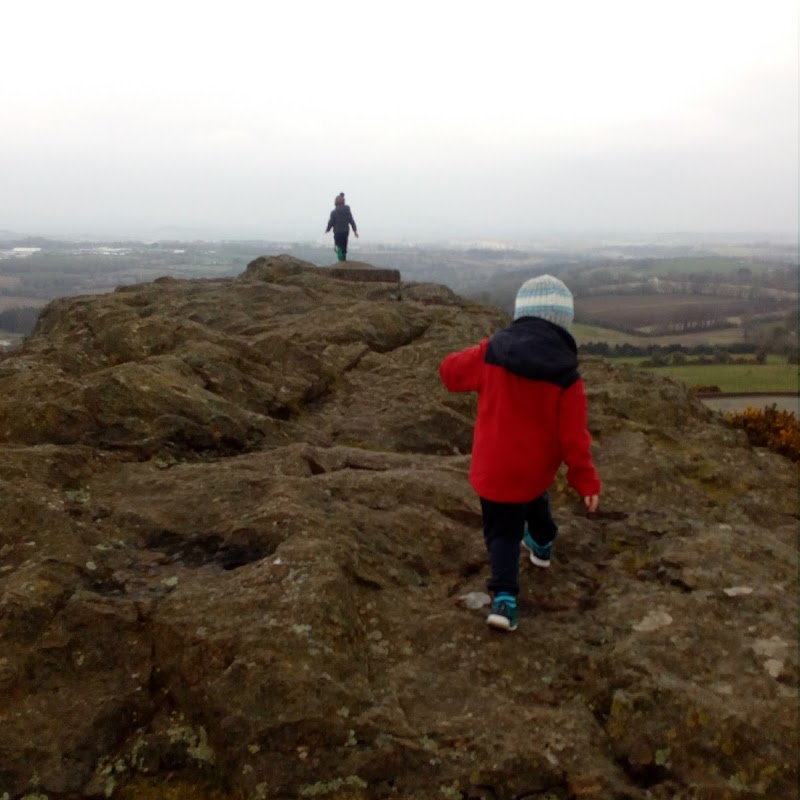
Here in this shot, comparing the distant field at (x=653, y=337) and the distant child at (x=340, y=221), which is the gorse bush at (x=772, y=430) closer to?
the distant child at (x=340, y=221)

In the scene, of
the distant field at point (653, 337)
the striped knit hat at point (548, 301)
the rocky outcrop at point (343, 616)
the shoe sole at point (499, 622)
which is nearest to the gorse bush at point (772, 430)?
the rocky outcrop at point (343, 616)

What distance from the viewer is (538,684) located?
15.5 ft

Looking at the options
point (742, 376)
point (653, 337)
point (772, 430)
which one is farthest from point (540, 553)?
point (653, 337)

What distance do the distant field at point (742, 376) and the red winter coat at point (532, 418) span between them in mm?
22513

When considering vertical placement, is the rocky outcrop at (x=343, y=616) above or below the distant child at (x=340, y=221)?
below

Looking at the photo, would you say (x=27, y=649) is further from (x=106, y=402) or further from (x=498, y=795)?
(x=106, y=402)

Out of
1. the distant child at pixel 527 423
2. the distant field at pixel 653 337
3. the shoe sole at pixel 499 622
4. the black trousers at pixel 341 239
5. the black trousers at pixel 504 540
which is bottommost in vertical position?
the distant field at pixel 653 337

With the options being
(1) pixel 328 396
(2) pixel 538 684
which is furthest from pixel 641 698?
(1) pixel 328 396

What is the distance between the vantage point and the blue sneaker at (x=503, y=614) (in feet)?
16.7

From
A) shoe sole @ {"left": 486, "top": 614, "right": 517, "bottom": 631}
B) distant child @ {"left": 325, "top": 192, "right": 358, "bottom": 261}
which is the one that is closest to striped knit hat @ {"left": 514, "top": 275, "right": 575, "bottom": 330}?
shoe sole @ {"left": 486, "top": 614, "right": 517, "bottom": 631}

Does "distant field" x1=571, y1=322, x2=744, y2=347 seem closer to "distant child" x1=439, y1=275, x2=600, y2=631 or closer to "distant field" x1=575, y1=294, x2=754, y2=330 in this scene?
"distant field" x1=575, y1=294, x2=754, y2=330

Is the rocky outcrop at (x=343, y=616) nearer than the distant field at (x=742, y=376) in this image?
Yes

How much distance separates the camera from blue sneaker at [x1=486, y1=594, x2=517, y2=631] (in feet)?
16.7

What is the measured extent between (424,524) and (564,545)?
1.33m
